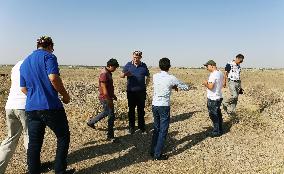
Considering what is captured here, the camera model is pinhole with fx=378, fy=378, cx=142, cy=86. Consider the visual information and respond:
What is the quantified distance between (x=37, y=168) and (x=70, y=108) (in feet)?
21.2

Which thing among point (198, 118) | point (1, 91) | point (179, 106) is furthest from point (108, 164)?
point (1, 91)

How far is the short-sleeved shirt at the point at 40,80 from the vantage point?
5.63 meters

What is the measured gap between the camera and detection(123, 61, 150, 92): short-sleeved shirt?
9070 millimetres

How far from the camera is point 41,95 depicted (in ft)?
18.9

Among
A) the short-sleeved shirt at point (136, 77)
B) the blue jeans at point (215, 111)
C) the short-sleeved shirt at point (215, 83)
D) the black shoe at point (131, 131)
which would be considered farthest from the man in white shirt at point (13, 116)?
the blue jeans at point (215, 111)

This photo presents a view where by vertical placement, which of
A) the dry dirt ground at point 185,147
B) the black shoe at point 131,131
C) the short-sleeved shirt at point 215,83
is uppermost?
the short-sleeved shirt at point 215,83

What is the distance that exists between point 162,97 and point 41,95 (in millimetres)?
2509

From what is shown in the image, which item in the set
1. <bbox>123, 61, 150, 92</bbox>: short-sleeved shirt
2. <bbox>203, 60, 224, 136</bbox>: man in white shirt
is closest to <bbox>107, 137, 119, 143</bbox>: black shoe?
<bbox>123, 61, 150, 92</bbox>: short-sleeved shirt

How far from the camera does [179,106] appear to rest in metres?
13.1

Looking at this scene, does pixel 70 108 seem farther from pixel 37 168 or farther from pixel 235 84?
pixel 37 168

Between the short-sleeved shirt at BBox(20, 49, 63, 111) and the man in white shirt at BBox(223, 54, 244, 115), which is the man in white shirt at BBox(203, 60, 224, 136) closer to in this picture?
the man in white shirt at BBox(223, 54, 244, 115)

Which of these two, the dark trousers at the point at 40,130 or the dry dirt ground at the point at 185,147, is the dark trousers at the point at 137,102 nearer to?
the dry dirt ground at the point at 185,147

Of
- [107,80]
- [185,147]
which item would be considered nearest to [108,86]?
[107,80]

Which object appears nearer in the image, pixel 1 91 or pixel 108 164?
pixel 108 164
